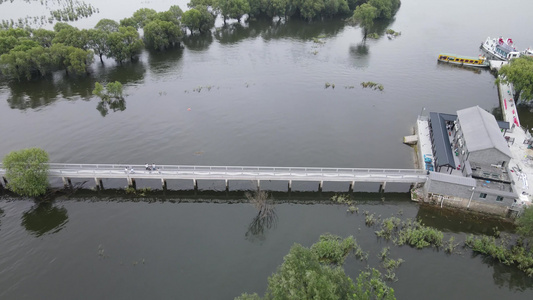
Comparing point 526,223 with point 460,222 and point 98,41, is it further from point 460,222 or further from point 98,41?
point 98,41

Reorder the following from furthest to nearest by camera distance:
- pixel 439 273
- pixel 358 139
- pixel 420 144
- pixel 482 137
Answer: pixel 358 139 → pixel 420 144 → pixel 482 137 → pixel 439 273

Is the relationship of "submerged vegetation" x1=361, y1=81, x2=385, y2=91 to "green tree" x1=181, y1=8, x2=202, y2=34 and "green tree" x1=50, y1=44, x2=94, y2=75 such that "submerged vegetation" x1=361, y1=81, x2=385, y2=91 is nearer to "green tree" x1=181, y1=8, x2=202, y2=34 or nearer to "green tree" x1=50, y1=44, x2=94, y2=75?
"green tree" x1=181, y1=8, x2=202, y2=34

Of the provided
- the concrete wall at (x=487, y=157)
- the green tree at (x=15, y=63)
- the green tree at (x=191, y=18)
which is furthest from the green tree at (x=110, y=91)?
the concrete wall at (x=487, y=157)

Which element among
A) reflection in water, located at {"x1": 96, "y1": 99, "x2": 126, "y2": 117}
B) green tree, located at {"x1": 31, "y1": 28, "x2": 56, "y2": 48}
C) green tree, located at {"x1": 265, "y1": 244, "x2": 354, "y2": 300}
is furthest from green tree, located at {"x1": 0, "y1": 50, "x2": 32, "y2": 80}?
green tree, located at {"x1": 265, "y1": 244, "x2": 354, "y2": 300}

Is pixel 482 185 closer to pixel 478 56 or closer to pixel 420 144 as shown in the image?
pixel 420 144

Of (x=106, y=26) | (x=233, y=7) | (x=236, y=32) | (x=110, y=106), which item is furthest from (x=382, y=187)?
(x=233, y=7)

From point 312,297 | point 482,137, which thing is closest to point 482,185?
point 482,137

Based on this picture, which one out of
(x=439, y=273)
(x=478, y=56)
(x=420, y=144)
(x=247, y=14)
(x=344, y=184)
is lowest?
(x=439, y=273)
